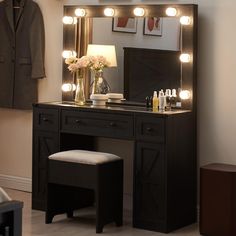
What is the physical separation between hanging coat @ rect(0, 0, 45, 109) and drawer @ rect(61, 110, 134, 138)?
2.48 ft

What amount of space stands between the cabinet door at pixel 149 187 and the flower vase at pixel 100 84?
28.8 inches

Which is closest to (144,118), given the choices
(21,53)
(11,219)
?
(21,53)

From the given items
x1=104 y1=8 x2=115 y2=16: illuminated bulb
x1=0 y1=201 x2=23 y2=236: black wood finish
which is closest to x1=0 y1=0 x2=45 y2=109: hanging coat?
x1=104 y1=8 x2=115 y2=16: illuminated bulb

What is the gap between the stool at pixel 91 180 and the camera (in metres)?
5.00

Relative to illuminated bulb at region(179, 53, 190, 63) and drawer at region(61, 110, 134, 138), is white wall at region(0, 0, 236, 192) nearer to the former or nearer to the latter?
illuminated bulb at region(179, 53, 190, 63)

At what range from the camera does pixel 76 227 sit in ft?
17.0

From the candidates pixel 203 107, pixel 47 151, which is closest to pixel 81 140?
pixel 47 151

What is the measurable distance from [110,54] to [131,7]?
16.4 inches

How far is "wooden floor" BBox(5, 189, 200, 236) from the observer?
16.5 ft

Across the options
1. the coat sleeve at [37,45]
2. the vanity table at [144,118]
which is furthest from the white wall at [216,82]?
the coat sleeve at [37,45]

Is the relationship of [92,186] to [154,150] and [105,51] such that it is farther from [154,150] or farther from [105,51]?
[105,51]

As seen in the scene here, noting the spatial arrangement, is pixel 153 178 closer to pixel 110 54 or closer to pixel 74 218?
pixel 74 218

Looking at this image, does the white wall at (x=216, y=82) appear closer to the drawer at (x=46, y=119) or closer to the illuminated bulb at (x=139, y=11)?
the illuminated bulb at (x=139, y=11)

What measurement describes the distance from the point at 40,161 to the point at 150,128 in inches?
43.2
